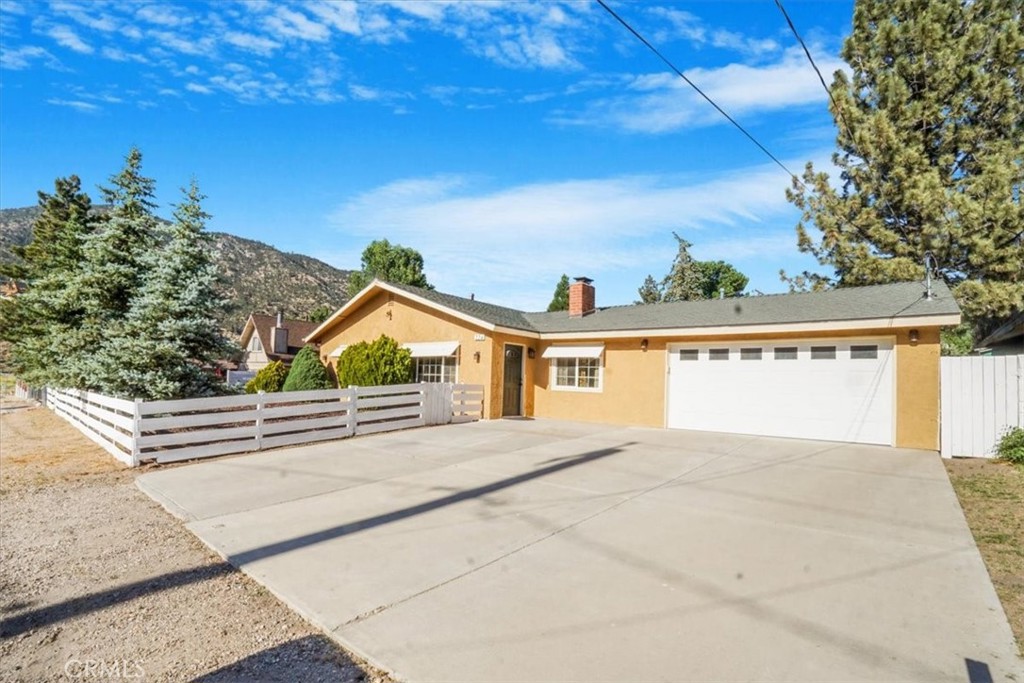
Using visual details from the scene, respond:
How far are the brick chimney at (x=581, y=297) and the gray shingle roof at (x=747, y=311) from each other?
26cm

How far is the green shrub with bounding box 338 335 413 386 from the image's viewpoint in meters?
13.7

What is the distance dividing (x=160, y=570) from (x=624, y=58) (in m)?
9.40

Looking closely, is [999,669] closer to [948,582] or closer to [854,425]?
[948,582]

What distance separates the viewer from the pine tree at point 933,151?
15.5 metres

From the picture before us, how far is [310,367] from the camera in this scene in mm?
14695

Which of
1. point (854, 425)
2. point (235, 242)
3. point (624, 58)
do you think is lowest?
Answer: point (854, 425)

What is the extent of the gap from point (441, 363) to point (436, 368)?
25cm

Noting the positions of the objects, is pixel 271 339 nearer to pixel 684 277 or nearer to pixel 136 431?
pixel 684 277

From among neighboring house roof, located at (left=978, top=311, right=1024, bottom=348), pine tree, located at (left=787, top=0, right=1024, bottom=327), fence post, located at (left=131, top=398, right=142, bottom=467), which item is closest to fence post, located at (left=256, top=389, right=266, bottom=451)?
fence post, located at (left=131, top=398, right=142, bottom=467)

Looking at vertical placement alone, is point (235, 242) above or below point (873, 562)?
above

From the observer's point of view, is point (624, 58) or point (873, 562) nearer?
A: point (873, 562)

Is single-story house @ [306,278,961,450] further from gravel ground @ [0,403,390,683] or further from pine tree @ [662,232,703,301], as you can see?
pine tree @ [662,232,703,301]

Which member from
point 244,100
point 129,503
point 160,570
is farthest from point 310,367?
point 160,570

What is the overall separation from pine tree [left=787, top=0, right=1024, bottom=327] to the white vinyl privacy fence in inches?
377
